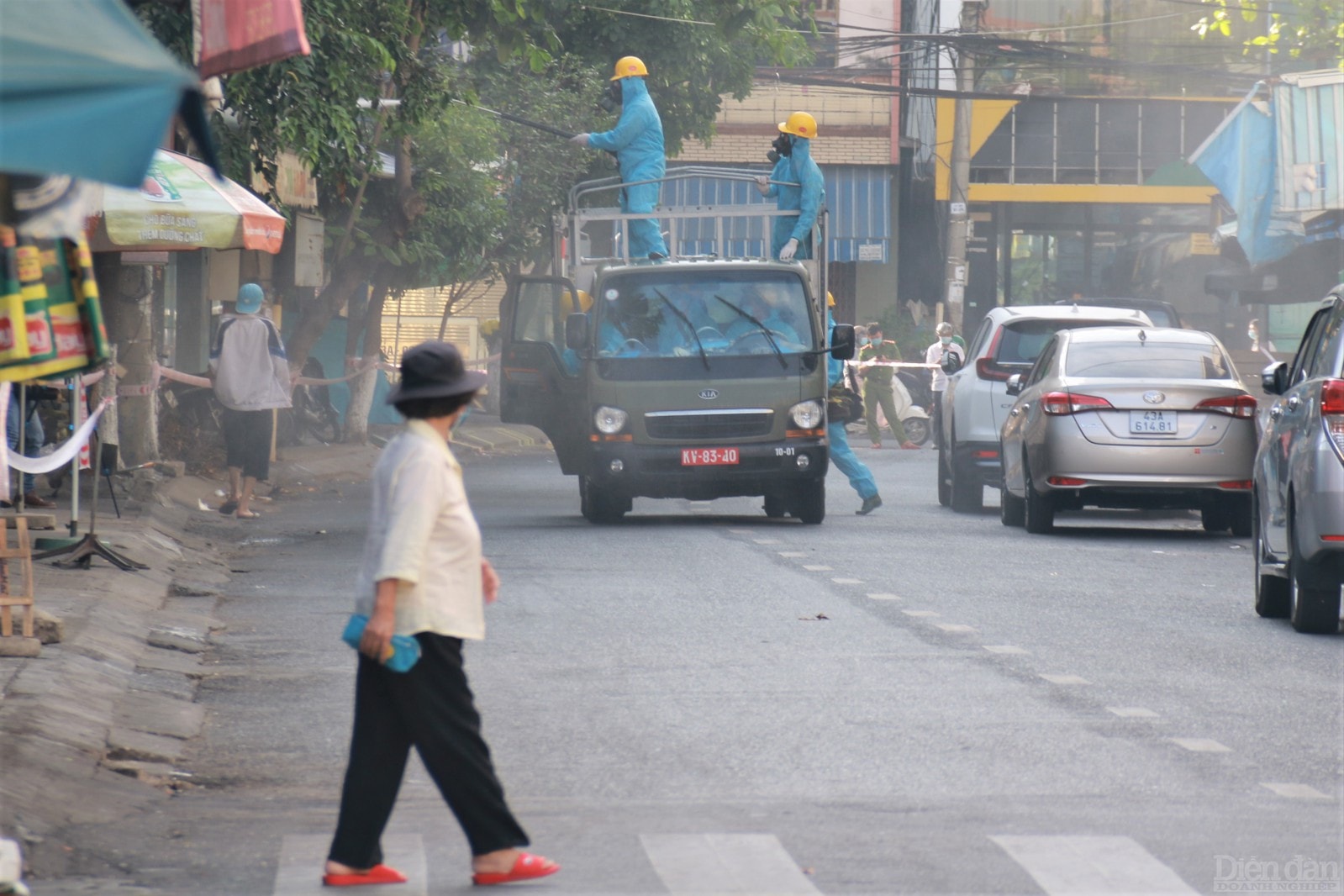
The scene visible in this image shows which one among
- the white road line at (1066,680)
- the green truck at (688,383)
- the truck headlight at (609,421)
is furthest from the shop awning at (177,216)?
the white road line at (1066,680)

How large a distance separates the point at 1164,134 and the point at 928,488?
22973 millimetres

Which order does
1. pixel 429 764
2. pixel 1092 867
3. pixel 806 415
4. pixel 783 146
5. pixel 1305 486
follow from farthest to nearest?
pixel 783 146
pixel 806 415
pixel 1305 486
pixel 1092 867
pixel 429 764

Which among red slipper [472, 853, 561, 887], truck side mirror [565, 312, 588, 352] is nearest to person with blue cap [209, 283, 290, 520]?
truck side mirror [565, 312, 588, 352]

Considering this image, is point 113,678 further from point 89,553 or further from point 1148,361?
point 1148,361

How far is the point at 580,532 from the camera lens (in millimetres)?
17172

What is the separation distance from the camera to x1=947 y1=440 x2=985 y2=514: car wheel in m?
19.9

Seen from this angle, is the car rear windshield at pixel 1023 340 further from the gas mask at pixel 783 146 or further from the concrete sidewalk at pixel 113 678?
the concrete sidewalk at pixel 113 678

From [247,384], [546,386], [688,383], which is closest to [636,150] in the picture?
[546,386]

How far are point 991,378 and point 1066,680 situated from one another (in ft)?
33.9

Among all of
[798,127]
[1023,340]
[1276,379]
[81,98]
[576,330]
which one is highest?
[798,127]

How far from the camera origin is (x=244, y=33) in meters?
11.3

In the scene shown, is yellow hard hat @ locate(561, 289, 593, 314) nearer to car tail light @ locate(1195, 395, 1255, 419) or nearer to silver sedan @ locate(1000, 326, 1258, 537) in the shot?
silver sedan @ locate(1000, 326, 1258, 537)

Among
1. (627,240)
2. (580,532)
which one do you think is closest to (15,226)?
(580,532)

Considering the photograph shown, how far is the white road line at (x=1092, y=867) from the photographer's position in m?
5.76
